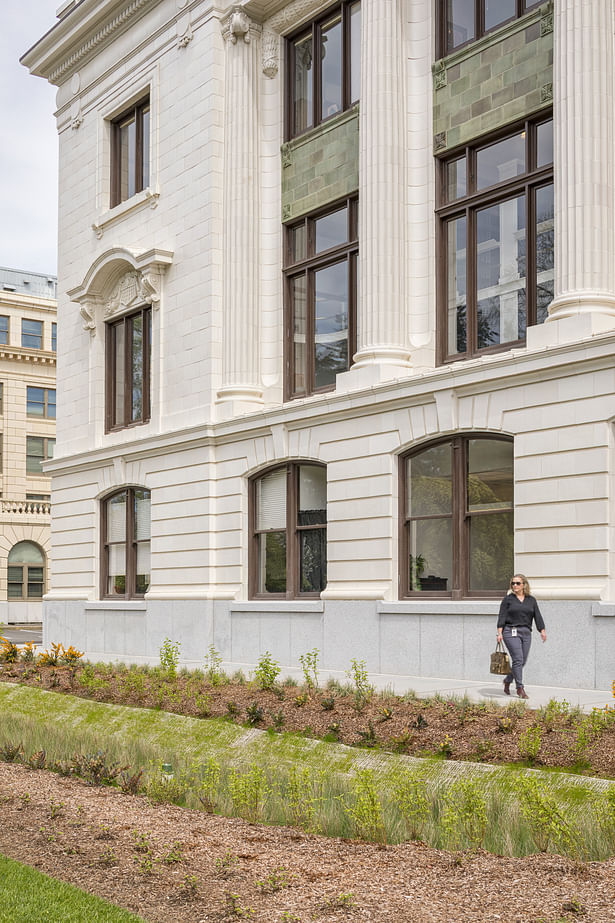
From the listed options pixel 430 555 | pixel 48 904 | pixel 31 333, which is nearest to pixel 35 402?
pixel 31 333

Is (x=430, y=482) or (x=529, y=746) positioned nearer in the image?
(x=529, y=746)

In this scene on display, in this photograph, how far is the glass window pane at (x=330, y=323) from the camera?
2398 cm

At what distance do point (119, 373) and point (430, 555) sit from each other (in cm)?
1395

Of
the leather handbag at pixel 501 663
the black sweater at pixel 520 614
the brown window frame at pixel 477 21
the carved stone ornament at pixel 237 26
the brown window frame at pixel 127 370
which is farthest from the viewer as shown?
the brown window frame at pixel 127 370

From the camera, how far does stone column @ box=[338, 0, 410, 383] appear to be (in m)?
21.7

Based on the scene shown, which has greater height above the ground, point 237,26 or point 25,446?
point 237,26

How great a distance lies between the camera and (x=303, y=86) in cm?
2588

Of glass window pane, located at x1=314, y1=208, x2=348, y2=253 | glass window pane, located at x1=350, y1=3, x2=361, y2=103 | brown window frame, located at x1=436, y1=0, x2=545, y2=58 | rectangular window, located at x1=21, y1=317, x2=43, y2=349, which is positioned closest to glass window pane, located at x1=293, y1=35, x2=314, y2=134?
glass window pane, located at x1=350, y1=3, x2=361, y2=103

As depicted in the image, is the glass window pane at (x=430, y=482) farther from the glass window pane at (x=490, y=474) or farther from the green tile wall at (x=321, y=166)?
the green tile wall at (x=321, y=166)

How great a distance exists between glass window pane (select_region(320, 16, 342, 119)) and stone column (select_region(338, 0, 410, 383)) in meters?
2.18

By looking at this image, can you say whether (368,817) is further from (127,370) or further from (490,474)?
(127,370)

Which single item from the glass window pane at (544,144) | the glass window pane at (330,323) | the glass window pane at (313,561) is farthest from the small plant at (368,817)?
the glass window pane at (330,323)

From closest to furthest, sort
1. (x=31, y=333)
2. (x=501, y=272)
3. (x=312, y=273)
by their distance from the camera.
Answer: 1. (x=501, y=272)
2. (x=312, y=273)
3. (x=31, y=333)

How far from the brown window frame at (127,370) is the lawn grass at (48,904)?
22.7m
